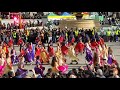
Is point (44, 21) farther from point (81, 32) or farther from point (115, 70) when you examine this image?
point (115, 70)

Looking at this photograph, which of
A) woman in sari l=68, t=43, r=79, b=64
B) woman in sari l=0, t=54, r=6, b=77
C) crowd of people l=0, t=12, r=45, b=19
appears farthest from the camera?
woman in sari l=68, t=43, r=79, b=64

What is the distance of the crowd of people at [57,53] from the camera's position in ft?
57.3

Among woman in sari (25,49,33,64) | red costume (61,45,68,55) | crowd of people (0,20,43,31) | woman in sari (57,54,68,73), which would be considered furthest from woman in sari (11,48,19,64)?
red costume (61,45,68,55)

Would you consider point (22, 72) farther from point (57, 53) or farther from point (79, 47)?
point (79, 47)

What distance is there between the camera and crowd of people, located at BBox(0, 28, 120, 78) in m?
17.5

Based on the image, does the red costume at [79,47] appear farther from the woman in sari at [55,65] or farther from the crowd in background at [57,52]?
the woman in sari at [55,65]

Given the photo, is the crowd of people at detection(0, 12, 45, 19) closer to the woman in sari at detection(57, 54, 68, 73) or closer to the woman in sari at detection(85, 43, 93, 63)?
the woman in sari at detection(57, 54, 68, 73)

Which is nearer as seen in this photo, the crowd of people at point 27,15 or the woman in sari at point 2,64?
the woman in sari at point 2,64

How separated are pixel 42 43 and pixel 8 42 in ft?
4.15

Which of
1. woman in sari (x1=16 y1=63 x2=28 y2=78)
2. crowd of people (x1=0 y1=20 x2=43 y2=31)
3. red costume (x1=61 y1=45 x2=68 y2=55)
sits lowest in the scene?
woman in sari (x1=16 y1=63 x2=28 y2=78)

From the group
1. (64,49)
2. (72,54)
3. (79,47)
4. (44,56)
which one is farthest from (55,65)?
(79,47)

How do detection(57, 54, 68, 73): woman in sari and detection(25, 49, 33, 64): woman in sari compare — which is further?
detection(25, 49, 33, 64): woman in sari

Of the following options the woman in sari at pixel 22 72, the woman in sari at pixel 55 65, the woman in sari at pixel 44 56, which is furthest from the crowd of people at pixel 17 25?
the woman in sari at pixel 22 72
